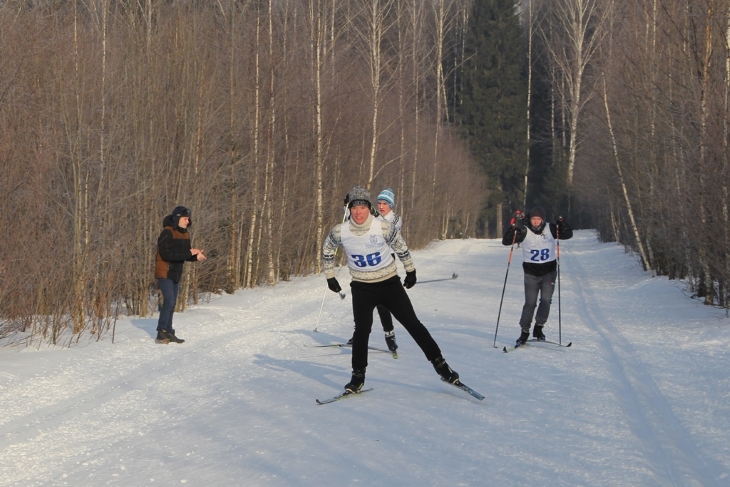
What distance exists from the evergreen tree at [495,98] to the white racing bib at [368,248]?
6675 centimetres

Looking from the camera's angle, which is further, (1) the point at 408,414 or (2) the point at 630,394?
(2) the point at 630,394

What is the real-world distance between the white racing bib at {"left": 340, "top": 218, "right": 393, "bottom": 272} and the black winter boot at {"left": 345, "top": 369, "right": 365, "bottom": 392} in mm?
1047

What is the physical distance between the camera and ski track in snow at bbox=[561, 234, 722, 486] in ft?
17.5

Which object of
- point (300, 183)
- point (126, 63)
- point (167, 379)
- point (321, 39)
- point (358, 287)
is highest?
point (321, 39)

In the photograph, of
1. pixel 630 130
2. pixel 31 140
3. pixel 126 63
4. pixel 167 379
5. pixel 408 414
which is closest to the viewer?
pixel 408 414

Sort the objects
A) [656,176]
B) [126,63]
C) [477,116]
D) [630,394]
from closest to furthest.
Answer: [630,394]
[126,63]
[656,176]
[477,116]

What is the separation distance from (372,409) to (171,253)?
557cm

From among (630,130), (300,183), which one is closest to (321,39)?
(300,183)

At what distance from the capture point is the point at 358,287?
7.90 meters

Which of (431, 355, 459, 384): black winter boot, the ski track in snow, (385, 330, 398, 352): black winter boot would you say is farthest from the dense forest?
(431, 355, 459, 384): black winter boot

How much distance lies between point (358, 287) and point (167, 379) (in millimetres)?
2732

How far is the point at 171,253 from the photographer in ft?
38.2

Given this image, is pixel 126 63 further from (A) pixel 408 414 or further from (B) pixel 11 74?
(A) pixel 408 414

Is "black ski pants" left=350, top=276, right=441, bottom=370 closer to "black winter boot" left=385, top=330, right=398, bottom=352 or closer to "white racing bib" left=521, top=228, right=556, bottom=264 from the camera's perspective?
"black winter boot" left=385, top=330, right=398, bottom=352
